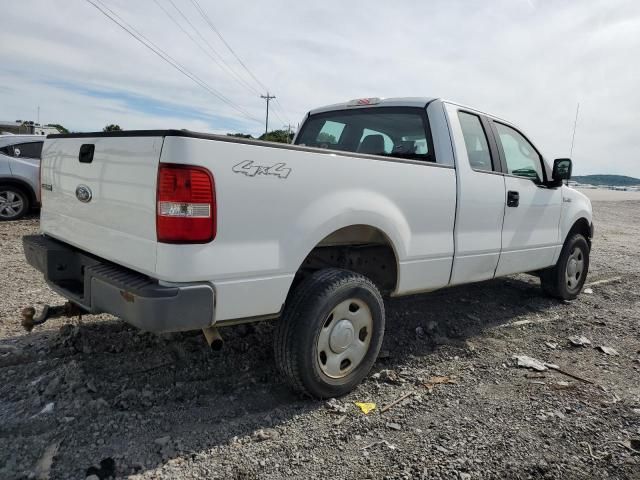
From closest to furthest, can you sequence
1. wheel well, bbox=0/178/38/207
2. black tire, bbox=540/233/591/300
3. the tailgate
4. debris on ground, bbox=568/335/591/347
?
the tailgate → debris on ground, bbox=568/335/591/347 → black tire, bbox=540/233/591/300 → wheel well, bbox=0/178/38/207

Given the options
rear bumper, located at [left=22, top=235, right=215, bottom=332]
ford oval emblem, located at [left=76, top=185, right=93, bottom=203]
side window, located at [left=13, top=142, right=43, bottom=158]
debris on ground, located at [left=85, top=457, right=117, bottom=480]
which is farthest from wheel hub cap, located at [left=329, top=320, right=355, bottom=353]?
side window, located at [left=13, top=142, right=43, bottom=158]

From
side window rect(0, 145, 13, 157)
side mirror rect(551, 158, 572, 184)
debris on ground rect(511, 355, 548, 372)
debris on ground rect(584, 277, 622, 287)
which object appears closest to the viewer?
debris on ground rect(511, 355, 548, 372)

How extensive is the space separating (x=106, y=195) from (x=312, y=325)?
4.46ft

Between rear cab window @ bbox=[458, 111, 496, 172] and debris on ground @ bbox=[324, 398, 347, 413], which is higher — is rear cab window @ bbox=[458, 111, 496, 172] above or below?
above

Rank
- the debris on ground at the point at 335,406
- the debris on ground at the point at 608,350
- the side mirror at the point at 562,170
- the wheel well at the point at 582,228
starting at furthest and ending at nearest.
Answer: the wheel well at the point at 582,228
the side mirror at the point at 562,170
the debris on ground at the point at 608,350
the debris on ground at the point at 335,406

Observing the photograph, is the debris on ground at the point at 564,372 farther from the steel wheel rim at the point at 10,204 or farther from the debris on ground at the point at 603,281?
the steel wheel rim at the point at 10,204

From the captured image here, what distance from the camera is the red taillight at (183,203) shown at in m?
2.23

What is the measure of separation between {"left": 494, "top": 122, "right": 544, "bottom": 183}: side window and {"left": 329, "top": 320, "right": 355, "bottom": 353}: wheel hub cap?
241cm

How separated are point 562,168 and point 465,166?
6.17 ft

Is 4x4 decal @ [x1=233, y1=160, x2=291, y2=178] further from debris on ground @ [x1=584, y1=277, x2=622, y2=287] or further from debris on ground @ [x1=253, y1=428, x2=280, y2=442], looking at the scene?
debris on ground @ [x1=584, y1=277, x2=622, y2=287]

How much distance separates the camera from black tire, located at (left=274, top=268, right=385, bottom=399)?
2.76 meters

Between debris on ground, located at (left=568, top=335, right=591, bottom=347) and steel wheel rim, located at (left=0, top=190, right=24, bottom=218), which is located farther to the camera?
steel wheel rim, located at (left=0, top=190, right=24, bottom=218)

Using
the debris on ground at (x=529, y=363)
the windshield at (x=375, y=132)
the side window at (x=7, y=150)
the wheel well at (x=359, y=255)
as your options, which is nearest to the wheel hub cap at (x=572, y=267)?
the debris on ground at (x=529, y=363)

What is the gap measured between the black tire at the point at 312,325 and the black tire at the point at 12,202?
8.26 meters
